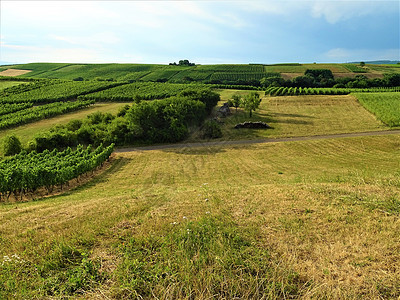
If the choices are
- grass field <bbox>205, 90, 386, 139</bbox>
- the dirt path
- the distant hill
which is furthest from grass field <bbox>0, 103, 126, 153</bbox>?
the distant hill

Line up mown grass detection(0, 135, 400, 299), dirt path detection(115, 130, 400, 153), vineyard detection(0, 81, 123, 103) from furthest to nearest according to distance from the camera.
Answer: vineyard detection(0, 81, 123, 103), dirt path detection(115, 130, 400, 153), mown grass detection(0, 135, 400, 299)

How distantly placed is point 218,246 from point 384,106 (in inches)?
2978

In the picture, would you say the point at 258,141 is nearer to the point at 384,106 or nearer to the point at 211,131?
the point at 211,131

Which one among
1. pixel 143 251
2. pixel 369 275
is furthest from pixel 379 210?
pixel 143 251

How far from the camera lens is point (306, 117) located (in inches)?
2392

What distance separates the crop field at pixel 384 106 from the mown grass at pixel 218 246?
5056 cm

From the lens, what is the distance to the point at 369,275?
5484 mm

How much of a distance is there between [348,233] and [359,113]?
65.7m

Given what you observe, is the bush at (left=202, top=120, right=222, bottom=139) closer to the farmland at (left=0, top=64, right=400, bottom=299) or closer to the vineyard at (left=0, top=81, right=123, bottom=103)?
the farmland at (left=0, top=64, right=400, bottom=299)

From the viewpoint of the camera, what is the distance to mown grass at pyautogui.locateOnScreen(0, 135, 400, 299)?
5.04 metres

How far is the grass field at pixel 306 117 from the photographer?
50.1 metres

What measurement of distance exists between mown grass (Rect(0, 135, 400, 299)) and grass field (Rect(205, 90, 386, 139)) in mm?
39316

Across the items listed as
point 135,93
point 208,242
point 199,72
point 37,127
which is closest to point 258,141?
point 208,242

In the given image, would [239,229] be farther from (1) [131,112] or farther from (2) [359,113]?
(2) [359,113]
